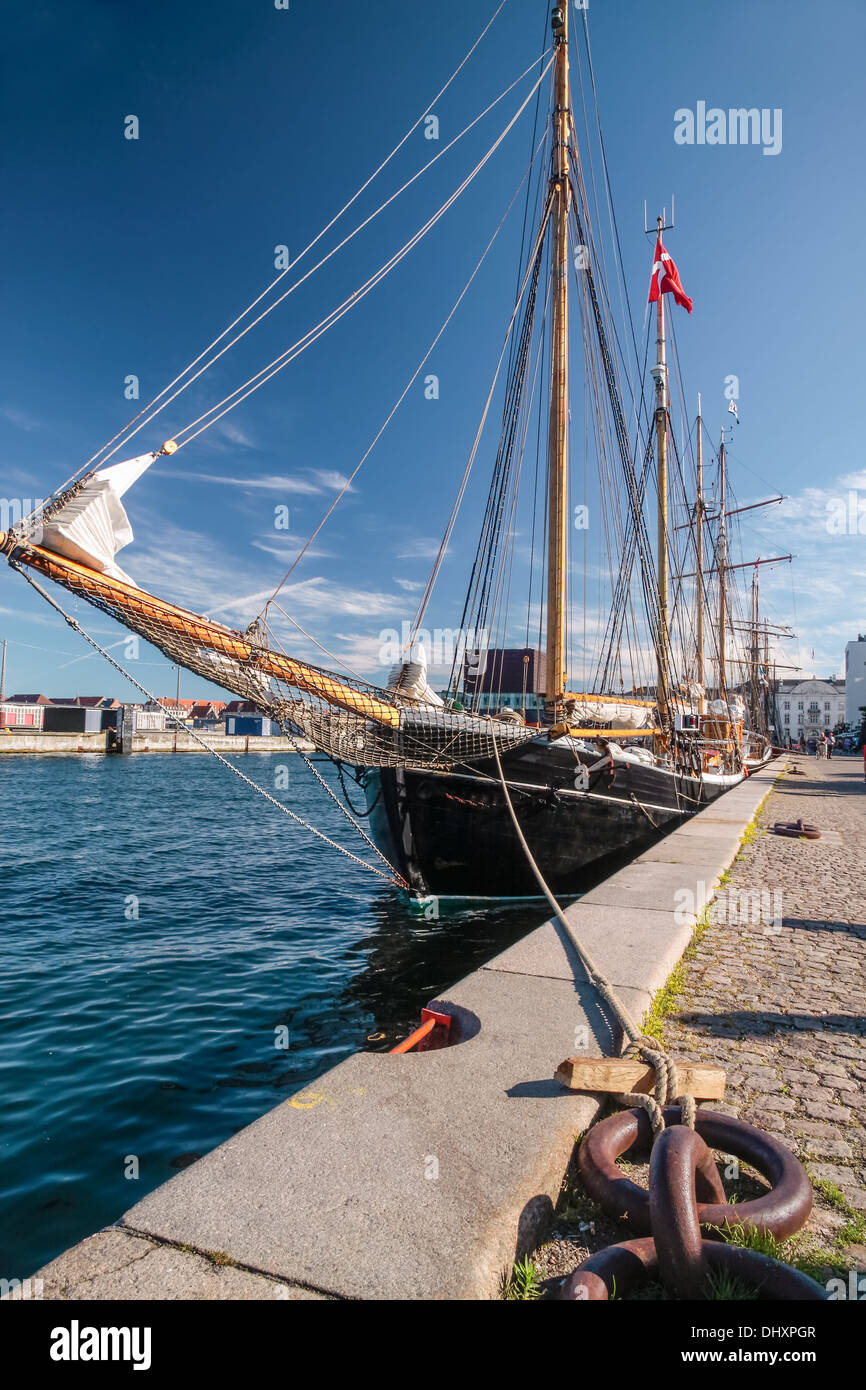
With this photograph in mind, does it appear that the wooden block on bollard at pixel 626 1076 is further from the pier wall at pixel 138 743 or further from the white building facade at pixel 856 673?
the white building facade at pixel 856 673

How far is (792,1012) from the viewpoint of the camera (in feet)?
15.8

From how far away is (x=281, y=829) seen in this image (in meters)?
26.2

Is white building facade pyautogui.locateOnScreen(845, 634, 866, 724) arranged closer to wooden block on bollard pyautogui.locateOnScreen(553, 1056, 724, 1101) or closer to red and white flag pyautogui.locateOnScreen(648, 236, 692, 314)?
red and white flag pyautogui.locateOnScreen(648, 236, 692, 314)

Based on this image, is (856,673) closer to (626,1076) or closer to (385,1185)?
(626,1076)

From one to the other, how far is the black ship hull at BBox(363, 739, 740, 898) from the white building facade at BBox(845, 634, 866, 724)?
90715mm

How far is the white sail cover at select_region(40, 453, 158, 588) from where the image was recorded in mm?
6863

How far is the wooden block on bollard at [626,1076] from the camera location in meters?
3.26

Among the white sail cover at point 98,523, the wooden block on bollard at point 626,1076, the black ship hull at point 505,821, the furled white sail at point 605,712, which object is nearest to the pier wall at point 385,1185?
the wooden block on bollard at point 626,1076

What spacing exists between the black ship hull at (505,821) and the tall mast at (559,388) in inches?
60.6

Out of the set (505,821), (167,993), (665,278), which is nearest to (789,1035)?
(167,993)

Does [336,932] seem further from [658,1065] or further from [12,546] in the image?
[658,1065]

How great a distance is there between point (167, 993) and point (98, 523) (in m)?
5.50
